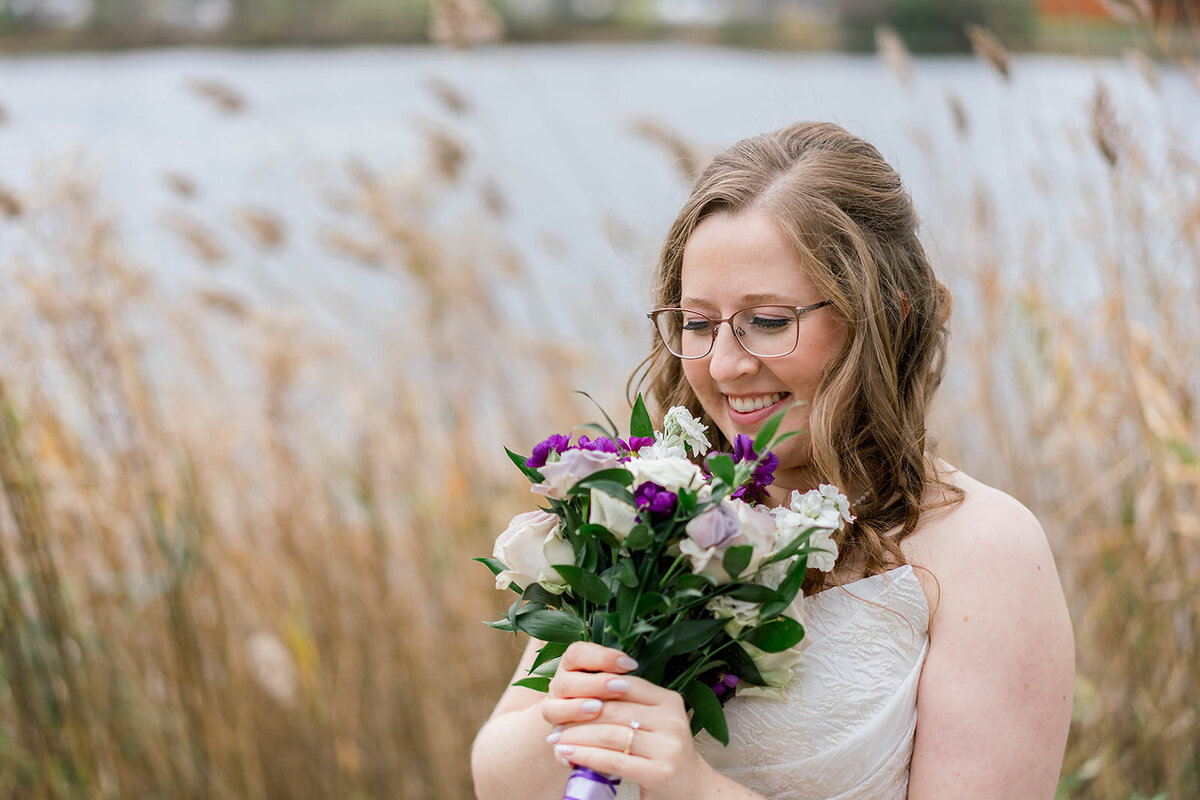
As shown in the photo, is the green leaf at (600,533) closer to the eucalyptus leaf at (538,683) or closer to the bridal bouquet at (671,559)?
the bridal bouquet at (671,559)

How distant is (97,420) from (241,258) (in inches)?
35.2

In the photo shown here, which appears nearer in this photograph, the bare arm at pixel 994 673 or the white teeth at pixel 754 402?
the bare arm at pixel 994 673

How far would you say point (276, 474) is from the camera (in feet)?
10.6

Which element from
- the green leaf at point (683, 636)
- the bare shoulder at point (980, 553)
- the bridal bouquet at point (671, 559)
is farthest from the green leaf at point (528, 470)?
the bare shoulder at point (980, 553)

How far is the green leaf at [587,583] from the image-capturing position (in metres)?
1.22

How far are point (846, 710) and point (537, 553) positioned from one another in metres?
0.45

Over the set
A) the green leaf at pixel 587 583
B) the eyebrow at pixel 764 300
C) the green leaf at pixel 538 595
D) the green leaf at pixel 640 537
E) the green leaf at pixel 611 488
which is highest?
the eyebrow at pixel 764 300

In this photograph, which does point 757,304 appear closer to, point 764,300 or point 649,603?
point 764,300

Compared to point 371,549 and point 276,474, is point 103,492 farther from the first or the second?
point 371,549

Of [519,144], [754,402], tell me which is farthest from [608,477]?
[519,144]

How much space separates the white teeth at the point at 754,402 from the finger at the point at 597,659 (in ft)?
1.38

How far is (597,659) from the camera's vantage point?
1.23 m

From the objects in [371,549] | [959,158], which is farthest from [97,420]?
[959,158]

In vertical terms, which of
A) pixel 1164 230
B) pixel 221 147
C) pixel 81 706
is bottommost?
pixel 81 706
